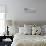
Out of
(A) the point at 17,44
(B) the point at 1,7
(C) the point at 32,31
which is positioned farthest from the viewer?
(B) the point at 1,7

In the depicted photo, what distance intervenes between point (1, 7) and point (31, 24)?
1414 millimetres

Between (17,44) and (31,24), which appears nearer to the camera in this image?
(17,44)

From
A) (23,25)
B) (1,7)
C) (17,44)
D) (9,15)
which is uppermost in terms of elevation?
(1,7)

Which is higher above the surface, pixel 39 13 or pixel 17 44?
pixel 39 13

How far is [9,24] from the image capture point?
4.52 m

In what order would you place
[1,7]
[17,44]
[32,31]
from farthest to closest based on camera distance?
[1,7]
[32,31]
[17,44]

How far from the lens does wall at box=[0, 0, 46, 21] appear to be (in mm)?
4516

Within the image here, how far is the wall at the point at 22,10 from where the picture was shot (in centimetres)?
452

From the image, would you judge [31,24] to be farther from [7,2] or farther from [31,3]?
[7,2]

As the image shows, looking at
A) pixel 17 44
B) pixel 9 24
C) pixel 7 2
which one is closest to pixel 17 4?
pixel 7 2

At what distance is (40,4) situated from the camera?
4.51 meters

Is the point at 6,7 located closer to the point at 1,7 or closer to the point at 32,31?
the point at 1,7

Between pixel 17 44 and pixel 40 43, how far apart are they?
548mm

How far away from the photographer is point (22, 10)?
454cm
